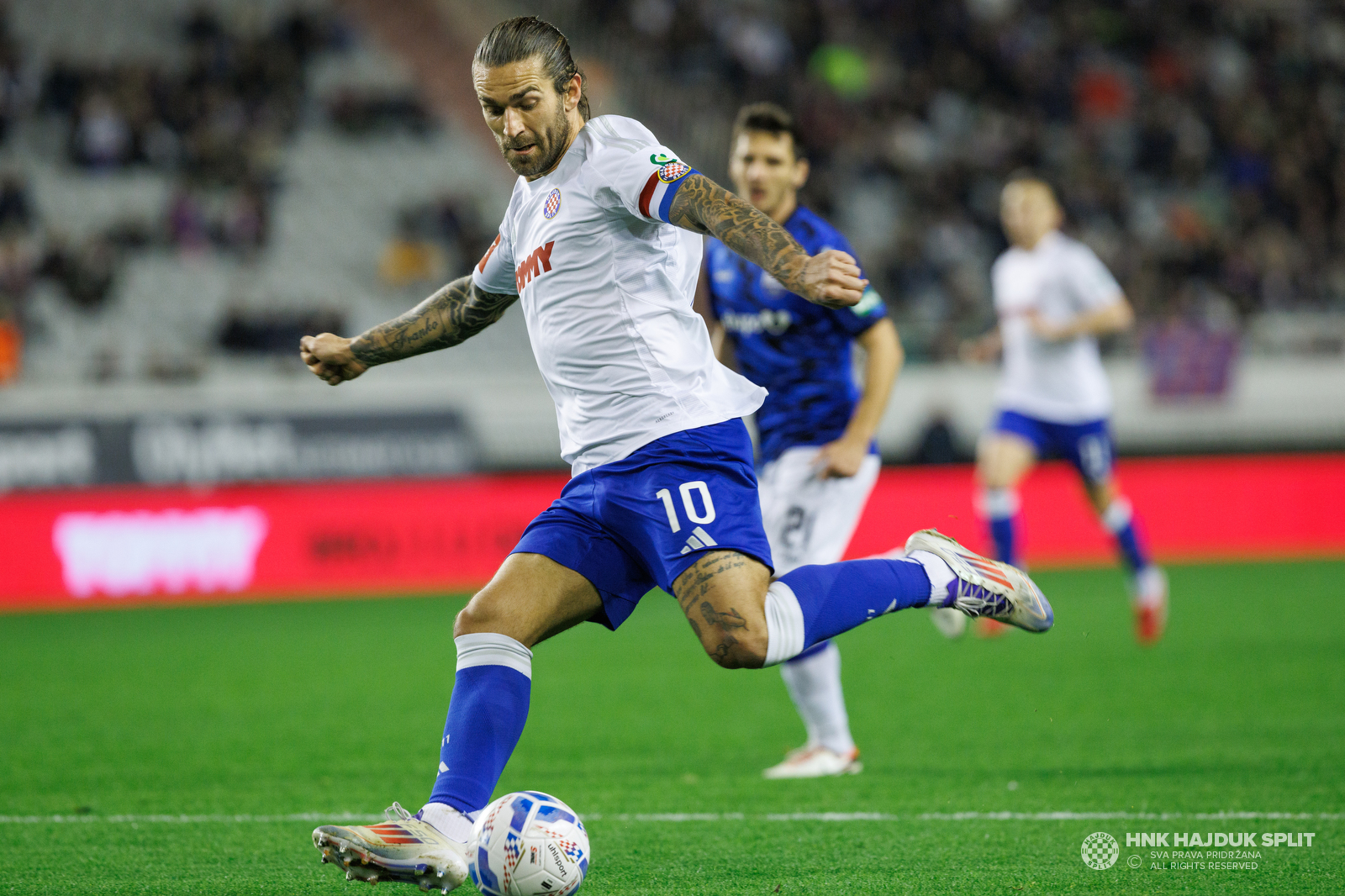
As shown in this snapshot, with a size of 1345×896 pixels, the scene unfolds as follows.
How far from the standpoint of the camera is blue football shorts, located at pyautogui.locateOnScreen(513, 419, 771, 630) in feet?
12.3

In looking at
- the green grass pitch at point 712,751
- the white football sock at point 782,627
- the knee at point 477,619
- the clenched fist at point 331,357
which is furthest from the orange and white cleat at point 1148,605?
the knee at point 477,619

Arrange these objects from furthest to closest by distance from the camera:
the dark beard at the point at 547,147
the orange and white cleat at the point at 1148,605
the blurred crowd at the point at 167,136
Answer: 1. the blurred crowd at the point at 167,136
2. the orange and white cleat at the point at 1148,605
3. the dark beard at the point at 547,147

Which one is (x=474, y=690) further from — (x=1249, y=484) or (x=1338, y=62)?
(x=1338, y=62)

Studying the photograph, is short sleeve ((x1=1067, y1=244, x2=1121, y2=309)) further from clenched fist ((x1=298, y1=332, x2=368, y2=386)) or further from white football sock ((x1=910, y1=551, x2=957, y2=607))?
clenched fist ((x1=298, y1=332, x2=368, y2=386))

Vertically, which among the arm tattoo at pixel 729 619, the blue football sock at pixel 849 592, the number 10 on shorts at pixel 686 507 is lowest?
the arm tattoo at pixel 729 619

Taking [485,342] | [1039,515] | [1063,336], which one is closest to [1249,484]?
[1039,515]

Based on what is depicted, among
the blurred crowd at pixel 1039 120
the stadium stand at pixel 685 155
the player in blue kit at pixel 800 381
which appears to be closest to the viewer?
the player in blue kit at pixel 800 381

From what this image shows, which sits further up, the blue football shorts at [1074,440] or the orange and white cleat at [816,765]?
the blue football shorts at [1074,440]

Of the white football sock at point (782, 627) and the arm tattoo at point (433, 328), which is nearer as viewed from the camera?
the white football sock at point (782, 627)

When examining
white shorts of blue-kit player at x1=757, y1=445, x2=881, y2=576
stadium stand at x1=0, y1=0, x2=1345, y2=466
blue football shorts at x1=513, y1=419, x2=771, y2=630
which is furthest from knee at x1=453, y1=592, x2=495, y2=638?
stadium stand at x1=0, y1=0, x2=1345, y2=466

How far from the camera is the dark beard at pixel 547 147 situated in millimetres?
3744

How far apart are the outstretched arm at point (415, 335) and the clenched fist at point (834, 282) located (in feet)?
4.08

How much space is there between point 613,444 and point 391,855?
3.77 feet

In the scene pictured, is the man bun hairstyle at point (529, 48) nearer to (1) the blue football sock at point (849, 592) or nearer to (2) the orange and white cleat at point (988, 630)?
(1) the blue football sock at point (849, 592)
